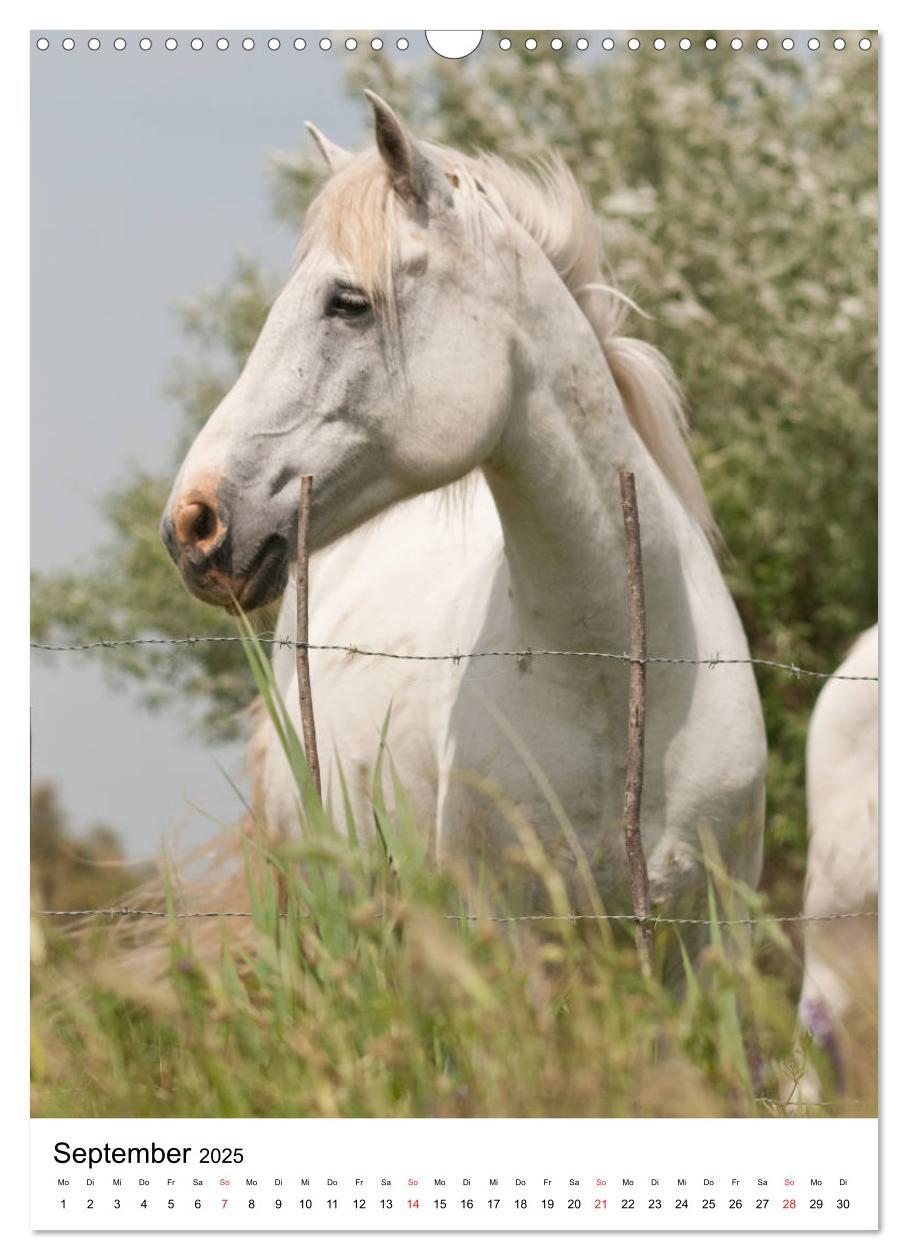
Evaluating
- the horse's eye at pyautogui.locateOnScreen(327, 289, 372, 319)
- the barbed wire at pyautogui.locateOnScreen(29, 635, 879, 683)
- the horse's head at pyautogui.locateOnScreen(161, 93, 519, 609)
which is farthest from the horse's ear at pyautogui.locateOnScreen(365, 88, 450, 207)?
the barbed wire at pyautogui.locateOnScreen(29, 635, 879, 683)

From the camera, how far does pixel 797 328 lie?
7117 mm

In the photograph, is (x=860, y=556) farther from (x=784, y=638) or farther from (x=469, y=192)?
(x=469, y=192)

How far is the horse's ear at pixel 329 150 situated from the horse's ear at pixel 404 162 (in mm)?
345

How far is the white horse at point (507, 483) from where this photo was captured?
3076 mm

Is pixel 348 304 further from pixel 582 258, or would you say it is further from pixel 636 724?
pixel 636 724

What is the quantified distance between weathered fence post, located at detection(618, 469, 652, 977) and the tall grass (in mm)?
166

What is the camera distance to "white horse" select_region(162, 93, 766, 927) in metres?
3.08

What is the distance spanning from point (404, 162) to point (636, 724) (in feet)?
A: 4.20

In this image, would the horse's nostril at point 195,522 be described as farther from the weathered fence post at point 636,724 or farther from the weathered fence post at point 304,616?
the weathered fence post at point 636,724

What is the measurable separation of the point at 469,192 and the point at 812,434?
4208 mm

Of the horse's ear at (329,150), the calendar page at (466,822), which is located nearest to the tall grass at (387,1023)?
the calendar page at (466,822)

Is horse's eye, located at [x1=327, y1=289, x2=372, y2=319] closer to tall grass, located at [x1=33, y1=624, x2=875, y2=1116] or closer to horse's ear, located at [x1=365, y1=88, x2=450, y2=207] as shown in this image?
horse's ear, located at [x1=365, y1=88, x2=450, y2=207]

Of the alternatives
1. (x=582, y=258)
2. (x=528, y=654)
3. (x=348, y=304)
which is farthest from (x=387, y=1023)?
(x=582, y=258)

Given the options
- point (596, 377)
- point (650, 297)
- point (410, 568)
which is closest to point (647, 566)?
point (596, 377)
